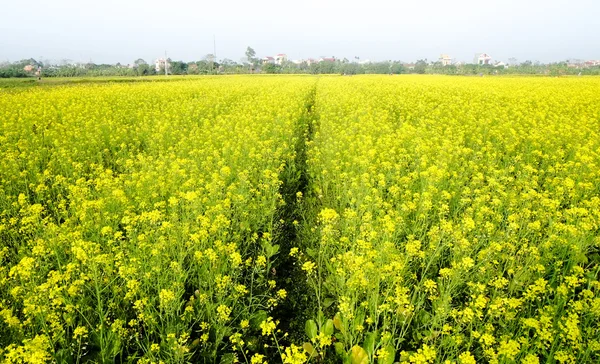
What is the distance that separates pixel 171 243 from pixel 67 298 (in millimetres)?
986

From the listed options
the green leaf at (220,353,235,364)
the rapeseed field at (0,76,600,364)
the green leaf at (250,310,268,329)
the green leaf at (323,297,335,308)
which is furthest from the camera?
the green leaf at (323,297,335,308)

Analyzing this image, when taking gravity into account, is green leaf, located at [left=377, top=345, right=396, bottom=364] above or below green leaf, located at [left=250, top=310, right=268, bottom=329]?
above

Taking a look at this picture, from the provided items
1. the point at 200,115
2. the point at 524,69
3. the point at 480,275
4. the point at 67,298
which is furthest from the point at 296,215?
the point at 524,69

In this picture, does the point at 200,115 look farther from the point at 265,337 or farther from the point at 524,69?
the point at 524,69

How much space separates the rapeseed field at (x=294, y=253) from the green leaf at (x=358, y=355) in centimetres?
1

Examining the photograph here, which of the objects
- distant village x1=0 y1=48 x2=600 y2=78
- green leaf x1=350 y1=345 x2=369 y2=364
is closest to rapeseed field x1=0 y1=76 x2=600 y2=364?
green leaf x1=350 y1=345 x2=369 y2=364

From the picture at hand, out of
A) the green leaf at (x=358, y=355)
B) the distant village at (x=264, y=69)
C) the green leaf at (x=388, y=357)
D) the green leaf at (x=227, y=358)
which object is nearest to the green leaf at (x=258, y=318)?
the green leaf at (x=227, y=358)

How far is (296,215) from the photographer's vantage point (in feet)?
20.6

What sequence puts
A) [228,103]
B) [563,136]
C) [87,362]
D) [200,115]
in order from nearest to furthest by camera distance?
[87,362], [563,136], [200,115], [228,103]

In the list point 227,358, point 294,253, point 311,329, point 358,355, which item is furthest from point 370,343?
point 294,253

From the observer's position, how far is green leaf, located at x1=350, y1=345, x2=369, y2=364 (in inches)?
112

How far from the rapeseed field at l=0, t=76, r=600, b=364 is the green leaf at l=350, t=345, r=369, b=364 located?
0.01 m

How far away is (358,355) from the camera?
2875mm

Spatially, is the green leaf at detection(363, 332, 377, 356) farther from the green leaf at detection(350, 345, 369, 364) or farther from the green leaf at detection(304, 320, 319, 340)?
the green leaf at detection(304, 320, 319, 340)
